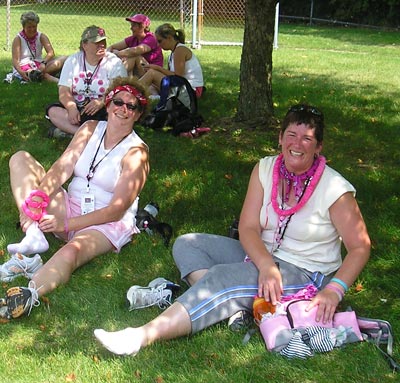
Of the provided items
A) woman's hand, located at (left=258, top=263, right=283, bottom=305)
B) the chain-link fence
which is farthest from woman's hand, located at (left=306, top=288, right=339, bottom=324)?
the chain-link fence

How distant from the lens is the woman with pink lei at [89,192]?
433 cm

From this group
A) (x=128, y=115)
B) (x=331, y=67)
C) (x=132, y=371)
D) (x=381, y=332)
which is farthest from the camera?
(x=331, y=67)

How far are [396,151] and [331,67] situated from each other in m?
5.96

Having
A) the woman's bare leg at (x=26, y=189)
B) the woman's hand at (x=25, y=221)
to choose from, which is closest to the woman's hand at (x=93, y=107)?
the woman's bare leg at (x=26, y=189)

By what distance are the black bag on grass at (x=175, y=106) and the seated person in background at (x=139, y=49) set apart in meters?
2.02

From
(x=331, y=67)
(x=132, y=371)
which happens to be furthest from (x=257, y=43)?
(x=331, y=67)

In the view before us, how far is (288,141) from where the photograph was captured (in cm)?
361

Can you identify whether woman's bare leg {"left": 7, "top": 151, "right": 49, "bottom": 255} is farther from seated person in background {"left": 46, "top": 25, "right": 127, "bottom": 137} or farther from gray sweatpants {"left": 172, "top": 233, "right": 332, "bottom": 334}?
seated person in background {"left": 46, "top": 25, "right": 127, "bottom": 137}

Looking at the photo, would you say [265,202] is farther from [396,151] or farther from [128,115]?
[396,151]

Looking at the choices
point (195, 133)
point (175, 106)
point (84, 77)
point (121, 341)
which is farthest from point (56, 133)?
point (121, 341)

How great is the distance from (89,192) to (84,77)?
2434mm

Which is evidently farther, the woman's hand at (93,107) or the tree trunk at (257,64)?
the tree trunk at (257,64)

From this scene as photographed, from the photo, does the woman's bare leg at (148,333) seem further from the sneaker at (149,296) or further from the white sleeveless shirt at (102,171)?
the white sleeveless shirt at (102,171)

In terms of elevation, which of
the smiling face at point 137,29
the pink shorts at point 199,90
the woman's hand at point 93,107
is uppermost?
the smiling face at point 137,29
